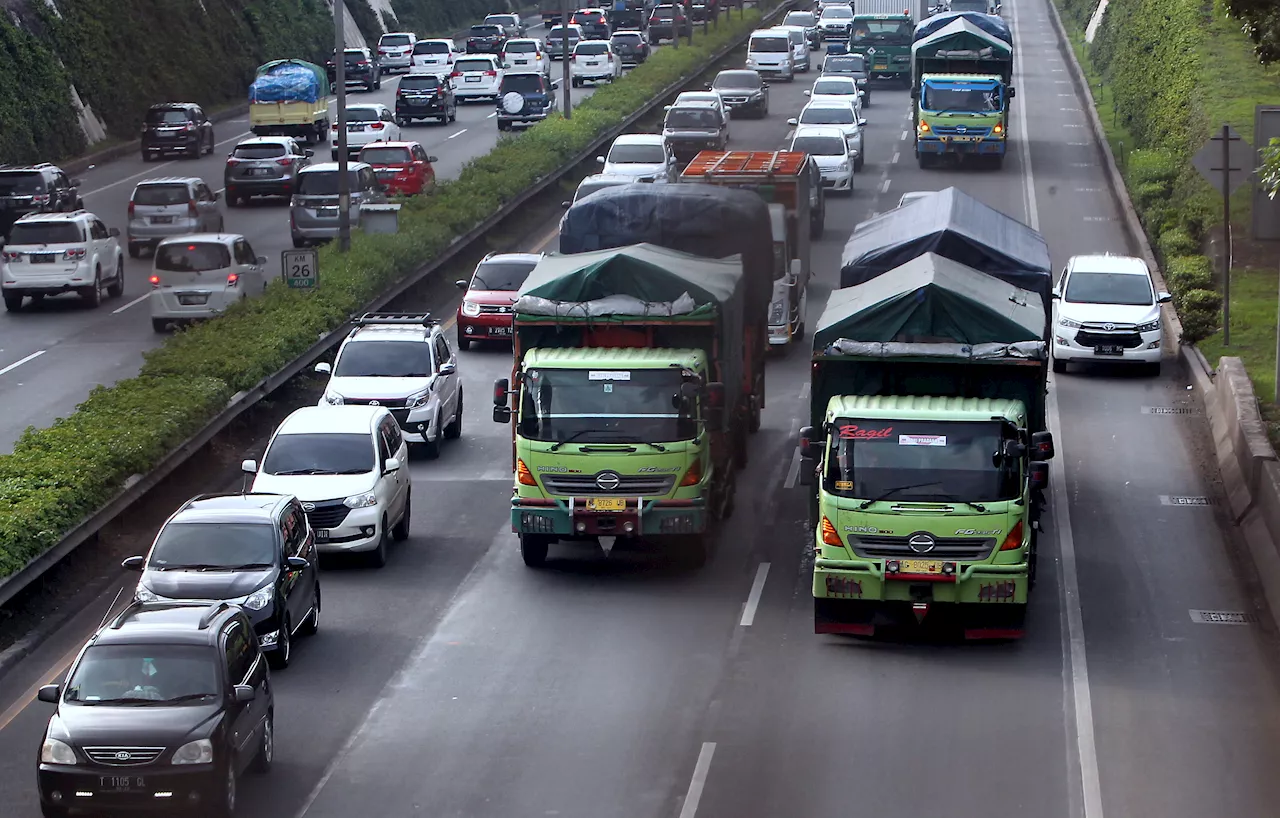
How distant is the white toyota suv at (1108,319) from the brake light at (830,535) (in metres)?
13.2

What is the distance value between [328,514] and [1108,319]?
580 inches

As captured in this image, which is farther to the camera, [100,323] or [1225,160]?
[100,323]

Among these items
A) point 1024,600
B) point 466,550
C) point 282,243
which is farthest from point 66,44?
point 1024,600

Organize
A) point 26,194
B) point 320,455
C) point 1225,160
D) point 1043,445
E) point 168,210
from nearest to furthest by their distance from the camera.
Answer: point 1043,445
point 320,455
point 1225,160
point 168,210
point 26,194

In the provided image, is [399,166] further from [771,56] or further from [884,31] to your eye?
[771,56]

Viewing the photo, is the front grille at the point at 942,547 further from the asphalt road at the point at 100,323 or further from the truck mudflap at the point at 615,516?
the asphalt road at the point at 100,323

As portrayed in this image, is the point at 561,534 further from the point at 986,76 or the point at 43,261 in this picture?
the point at 986,76

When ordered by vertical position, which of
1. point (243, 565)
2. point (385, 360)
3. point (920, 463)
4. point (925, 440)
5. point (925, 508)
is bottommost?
point (385, 360)

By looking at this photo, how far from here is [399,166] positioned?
151 feet

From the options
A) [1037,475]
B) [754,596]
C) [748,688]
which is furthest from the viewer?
[754,596]

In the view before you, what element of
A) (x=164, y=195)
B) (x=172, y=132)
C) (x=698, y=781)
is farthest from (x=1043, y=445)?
(x=172, y=132)

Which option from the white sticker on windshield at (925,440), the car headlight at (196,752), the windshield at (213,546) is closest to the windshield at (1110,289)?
the white sticker on windshield at (925,440)

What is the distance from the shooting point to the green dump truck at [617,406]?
19.9 meters

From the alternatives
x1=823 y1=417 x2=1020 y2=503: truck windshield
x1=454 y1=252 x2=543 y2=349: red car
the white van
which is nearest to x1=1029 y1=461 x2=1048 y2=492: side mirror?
x1=823 y1=417 x2=1020 y2=503: truck windshield
